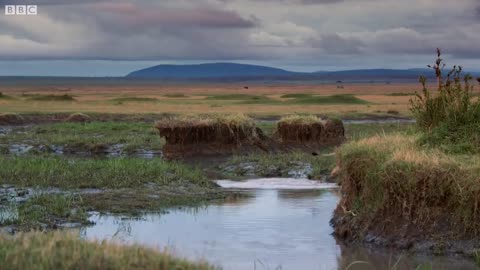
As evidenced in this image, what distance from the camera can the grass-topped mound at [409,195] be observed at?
12367mm

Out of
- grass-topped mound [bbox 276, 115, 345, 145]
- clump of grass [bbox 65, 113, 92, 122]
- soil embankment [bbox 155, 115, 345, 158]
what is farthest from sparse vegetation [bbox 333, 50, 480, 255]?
clump of grass [bbox 65, 113, 92, 122]

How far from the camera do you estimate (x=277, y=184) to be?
21.7m

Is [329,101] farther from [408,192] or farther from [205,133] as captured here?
[408,192]

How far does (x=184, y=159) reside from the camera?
27.6m

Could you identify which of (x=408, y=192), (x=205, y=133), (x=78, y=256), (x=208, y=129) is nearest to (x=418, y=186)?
(x=408, y=192)

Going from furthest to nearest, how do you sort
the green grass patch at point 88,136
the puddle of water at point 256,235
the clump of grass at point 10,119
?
the clump of grass at point 10,119
the green grass patch at point 88,136
the puddle of water at point 256,235

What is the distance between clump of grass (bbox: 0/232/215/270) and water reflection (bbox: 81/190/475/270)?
2.51m

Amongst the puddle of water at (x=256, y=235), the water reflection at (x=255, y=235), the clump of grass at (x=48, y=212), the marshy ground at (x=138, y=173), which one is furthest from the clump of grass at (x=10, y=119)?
the clump of grass at (x=48, y=212)

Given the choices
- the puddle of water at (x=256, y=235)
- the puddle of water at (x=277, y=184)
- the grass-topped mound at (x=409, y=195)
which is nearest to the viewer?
the puddle of water at (x=256, y=235)

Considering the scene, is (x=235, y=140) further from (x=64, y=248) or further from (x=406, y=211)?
(x=64, y=248)

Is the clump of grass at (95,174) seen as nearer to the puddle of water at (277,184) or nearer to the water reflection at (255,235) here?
the puddle of water at (277,184)

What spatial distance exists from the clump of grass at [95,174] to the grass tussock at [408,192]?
264 inches

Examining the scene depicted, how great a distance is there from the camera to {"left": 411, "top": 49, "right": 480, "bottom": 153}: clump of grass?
47.3 ft

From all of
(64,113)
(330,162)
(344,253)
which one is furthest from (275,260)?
(64,113)
